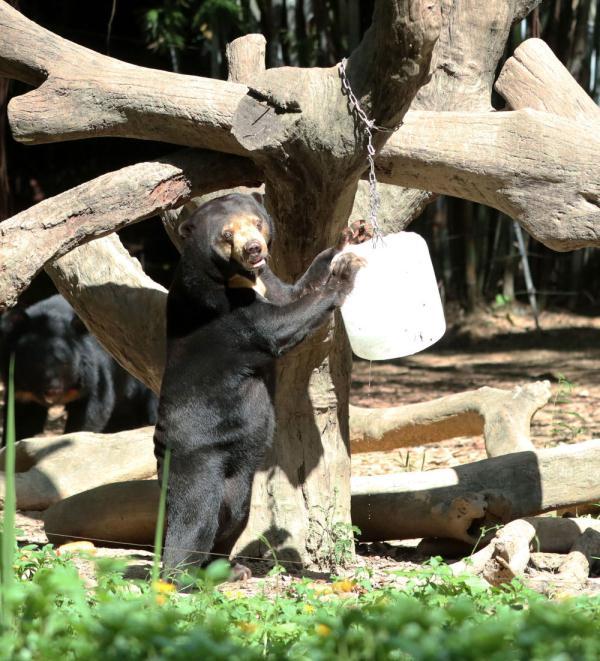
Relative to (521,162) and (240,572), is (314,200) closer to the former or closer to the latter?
(521,162)

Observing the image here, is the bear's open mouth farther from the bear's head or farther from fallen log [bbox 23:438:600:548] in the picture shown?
fallen log [bbox 23:438:600:548]

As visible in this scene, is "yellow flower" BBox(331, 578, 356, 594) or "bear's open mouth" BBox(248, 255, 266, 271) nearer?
"yellow flower" BBox(331, 578, 356, 594)

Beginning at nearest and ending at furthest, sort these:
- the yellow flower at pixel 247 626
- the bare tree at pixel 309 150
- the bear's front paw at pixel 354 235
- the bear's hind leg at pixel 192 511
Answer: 1. the yellow flower at pixel 247 626
2. the bare tree at pixel 309 150
3. the bear's front paw at pixel 354 235
4. the bear's hind leg at pixel 192 511

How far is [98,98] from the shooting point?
3973 mm

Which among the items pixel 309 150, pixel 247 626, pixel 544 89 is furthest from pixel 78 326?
pixel 247 626

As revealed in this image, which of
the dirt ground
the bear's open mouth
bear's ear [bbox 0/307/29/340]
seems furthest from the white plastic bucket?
bear's ear [bbox 0/307/29/340]

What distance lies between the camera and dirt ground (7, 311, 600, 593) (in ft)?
20.3

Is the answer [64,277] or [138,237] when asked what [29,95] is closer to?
[64,277]

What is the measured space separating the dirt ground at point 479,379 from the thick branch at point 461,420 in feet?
0.70

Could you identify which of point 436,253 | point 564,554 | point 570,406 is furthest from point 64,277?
point 436,253

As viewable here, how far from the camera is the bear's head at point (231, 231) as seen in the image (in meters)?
4.13

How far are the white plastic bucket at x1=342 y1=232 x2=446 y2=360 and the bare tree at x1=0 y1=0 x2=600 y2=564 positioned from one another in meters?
0.24

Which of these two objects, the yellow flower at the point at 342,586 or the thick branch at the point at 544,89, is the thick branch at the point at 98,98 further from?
the yellow flower at the point at 342,586

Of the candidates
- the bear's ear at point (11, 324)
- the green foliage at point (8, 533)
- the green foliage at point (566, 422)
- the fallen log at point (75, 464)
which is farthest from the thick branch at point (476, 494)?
the bear's ear at point (11, 324)
